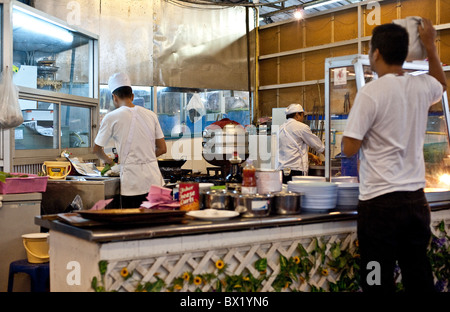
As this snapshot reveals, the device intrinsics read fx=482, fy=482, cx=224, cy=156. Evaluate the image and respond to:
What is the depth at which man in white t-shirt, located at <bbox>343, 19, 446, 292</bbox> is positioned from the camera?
2227 millimetres

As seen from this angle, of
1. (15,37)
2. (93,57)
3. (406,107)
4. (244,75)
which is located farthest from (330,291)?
(244,75)

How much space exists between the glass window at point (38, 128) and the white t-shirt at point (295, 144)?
2703mm

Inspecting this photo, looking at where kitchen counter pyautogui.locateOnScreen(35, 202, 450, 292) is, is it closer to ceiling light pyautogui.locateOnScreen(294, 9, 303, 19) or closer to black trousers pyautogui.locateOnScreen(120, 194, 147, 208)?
black trousers pyautogui.locateOnScreen(120, 194, 147, 208)

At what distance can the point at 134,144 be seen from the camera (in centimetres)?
381

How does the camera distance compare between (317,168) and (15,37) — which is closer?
(15,37)

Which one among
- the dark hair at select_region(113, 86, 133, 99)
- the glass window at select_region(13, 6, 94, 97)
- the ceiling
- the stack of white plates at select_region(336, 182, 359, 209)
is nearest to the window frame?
the glass window at select_region(13, 6, 94, 97)

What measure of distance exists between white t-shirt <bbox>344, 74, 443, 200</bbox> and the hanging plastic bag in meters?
3.02

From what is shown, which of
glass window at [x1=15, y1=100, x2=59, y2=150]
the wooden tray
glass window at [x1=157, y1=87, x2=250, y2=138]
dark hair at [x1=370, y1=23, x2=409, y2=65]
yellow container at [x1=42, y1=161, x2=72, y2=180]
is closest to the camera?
the wooden tray

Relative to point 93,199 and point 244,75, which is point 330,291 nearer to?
point 93,199

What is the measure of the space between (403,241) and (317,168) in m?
4.15

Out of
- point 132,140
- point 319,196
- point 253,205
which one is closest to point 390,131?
point 319,196

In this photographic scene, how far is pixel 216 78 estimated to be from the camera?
28.8 feet

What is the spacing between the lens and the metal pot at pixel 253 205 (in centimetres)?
247

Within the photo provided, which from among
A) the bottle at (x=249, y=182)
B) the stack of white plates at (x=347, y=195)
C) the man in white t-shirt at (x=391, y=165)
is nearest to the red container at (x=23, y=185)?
the bottle at (x=249, y=182)
